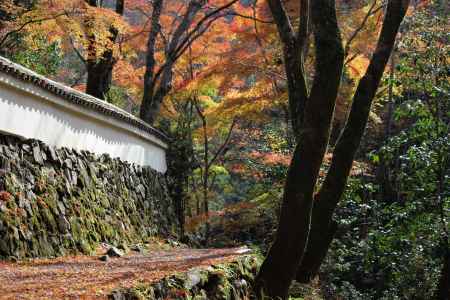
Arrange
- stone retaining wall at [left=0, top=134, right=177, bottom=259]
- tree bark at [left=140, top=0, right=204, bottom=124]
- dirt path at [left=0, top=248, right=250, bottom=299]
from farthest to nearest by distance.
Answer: tree bark at [left=140, top=0, right=204, bottom=124] < stone retaining wall at [left=0, top=134, right=177, bottom=259] < dirt path at [left=0, top=248, right=250, bottom=299]

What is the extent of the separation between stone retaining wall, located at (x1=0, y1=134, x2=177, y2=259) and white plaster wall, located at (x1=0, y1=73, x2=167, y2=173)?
0.20 m

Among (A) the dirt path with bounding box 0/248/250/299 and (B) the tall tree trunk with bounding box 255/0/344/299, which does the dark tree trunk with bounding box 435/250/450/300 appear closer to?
(B) the tall tree trunk with bounding box 255/0/344/299

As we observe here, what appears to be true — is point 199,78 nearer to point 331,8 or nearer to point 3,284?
point 331,8

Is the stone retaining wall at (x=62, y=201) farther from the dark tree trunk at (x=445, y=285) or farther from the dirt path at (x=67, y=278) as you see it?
the dark tree trunk at (x=445, y=285)

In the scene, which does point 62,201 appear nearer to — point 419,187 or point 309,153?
point 309,153

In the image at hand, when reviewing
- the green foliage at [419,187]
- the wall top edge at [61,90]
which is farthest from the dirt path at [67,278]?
the green foliage at [419,187]

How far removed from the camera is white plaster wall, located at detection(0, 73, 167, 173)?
316 inches

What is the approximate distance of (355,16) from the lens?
53.4 feet

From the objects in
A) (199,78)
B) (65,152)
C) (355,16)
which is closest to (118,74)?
(199,78)

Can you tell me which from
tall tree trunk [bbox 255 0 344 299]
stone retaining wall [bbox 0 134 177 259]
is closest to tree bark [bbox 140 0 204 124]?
stone retaining wall [bbox 0 134 177 259]

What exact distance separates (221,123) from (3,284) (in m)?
15.6

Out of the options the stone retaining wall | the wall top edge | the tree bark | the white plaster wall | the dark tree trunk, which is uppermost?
the tree bark

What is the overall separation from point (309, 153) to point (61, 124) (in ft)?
16.0

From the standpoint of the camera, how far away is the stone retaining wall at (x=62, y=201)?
772cm
